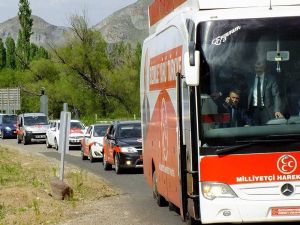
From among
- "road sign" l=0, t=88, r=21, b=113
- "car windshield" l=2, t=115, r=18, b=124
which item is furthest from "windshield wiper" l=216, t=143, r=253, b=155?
"road sign" l=0, t=88, r=21, b=113

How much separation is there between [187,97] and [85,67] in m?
66.3

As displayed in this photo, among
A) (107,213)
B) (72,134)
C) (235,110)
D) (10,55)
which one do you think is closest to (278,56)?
(235,110)

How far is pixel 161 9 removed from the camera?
13594mm

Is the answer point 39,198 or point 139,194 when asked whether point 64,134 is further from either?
point 139,194

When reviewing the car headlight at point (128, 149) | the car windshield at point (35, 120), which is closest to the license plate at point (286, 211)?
the car headlight at point (128, 149)

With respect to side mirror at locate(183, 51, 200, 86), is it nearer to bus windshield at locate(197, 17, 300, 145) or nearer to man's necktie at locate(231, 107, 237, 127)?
bus windshield at locate(197, 17, 300, 145)

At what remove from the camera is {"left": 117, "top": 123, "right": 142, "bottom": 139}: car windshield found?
2442cm

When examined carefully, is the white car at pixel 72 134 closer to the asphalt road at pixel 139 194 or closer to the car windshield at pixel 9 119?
the asphalt road at pixel 139 194

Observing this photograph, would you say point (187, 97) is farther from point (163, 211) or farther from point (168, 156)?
point (163, 211)

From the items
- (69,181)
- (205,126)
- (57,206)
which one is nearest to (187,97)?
(205,126)

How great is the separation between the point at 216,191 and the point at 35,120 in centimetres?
4224

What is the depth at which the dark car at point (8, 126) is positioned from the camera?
62.7 m

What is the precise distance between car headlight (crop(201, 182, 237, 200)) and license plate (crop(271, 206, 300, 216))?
519 millimetres

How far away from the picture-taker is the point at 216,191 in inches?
375
